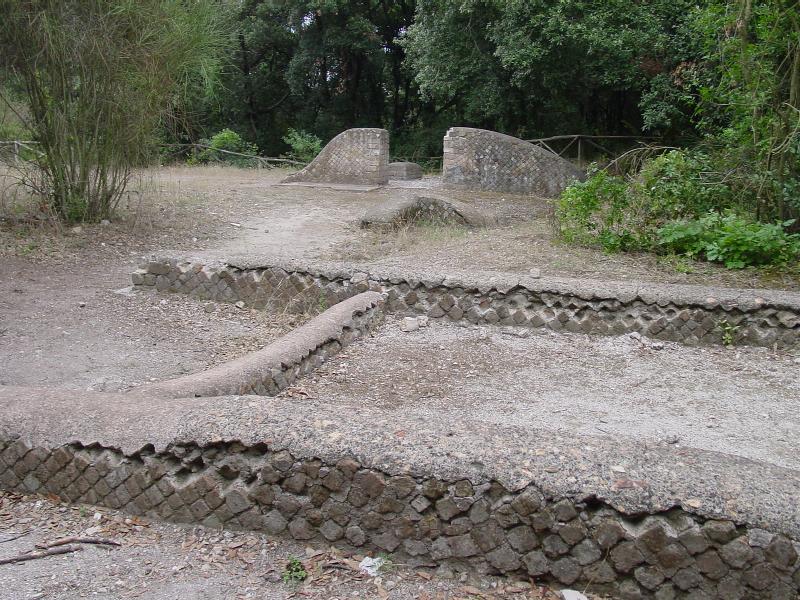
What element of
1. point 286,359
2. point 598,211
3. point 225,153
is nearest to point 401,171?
point 225,153

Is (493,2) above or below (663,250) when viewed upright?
above

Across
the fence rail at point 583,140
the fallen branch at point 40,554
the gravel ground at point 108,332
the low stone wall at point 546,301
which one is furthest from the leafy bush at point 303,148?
the fallen branch at point 40,554

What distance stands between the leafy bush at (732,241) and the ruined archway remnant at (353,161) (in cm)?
840

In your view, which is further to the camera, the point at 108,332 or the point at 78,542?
the point at 108,332

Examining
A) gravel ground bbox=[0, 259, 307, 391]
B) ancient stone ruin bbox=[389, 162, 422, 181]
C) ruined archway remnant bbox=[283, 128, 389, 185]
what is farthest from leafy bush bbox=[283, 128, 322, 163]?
gravel ground bbox=[0, 259, 307, 391]

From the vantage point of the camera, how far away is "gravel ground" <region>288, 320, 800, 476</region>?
369 cm

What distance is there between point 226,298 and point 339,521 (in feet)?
12.9

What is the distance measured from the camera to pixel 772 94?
7.03 metres

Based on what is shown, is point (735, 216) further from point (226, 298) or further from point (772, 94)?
point (226, 298)

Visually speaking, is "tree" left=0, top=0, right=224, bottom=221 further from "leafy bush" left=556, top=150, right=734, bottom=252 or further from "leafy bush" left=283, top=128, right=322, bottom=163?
"leafy bush" left=283, top=128, right=322, bottom=163

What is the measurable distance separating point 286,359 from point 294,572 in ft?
5.72

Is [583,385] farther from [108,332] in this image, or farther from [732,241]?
[108,332]

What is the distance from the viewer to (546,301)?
535 centimetres

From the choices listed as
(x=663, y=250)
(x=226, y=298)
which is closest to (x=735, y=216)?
(x=663, y=250)
